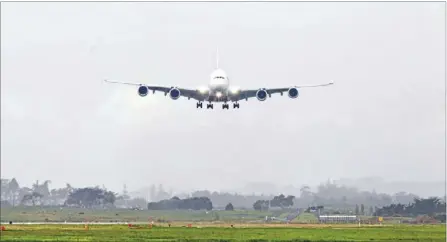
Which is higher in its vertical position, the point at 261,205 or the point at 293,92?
the point at 293,92

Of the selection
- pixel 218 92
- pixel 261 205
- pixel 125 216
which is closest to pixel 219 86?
pixel 218 92

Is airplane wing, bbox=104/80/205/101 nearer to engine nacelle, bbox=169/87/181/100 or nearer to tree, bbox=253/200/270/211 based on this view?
engine nacelle, bbox=169/87/181/100

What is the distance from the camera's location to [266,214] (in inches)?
6836

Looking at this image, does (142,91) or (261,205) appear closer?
(142,91)

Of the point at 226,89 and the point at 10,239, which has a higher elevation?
the point at 226,89

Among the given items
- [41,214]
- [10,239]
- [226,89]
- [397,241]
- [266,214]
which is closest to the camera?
[10,239]

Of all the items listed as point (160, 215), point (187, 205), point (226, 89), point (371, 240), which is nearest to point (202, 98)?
point (226, 89)

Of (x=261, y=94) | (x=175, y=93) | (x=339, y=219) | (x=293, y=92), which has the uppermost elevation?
(x=293, y=92)

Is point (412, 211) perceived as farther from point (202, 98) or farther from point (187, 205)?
point (202, 98)

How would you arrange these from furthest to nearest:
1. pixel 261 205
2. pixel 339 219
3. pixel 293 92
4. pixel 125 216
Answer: pixel 261 205 < pixel 125 216 < pixel 339 219 < pixel 293 92

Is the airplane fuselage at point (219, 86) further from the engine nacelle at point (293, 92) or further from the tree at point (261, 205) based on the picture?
the tree at point (261, 205)

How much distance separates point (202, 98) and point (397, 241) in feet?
81.7

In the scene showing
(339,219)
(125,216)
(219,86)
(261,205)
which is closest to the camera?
(219,86)

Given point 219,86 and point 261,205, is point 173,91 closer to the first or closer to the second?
point 219,86
